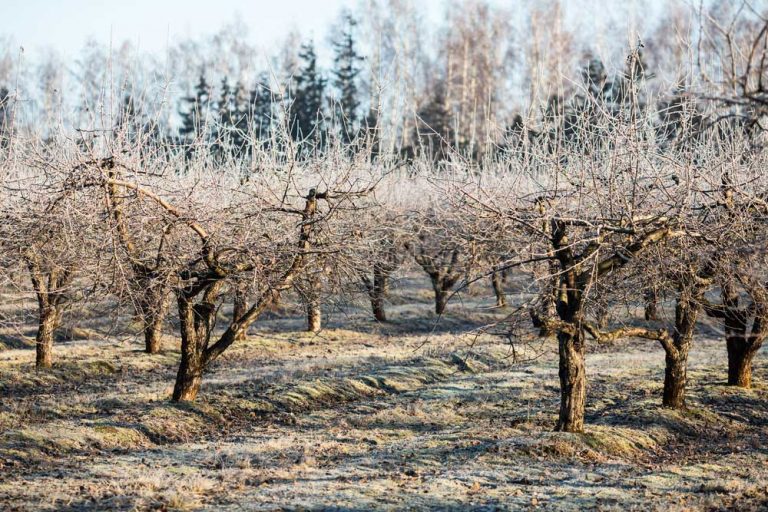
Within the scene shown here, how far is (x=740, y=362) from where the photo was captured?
15.1 meters

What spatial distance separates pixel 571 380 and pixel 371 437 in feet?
10.2

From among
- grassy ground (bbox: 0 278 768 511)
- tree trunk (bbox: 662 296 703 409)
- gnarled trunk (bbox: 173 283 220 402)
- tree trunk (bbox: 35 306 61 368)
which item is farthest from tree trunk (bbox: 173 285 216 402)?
tree trunk (bbox: 662 296 703 409)

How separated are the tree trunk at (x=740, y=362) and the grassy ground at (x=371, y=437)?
33cm

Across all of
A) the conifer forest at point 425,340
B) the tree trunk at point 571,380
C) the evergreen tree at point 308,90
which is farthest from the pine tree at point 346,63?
the tree trunk at point 571,380

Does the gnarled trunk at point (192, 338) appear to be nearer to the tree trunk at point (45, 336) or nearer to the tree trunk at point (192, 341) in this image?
the tree trunk at point (192, 341)

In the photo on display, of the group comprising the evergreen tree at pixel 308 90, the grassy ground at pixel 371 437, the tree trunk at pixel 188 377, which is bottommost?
the grassy ground at pixel 371 437

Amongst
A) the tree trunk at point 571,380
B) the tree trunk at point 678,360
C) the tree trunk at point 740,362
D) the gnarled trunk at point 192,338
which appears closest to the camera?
the tree trunk at point 571,380

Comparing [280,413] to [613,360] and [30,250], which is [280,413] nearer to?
[30,250]

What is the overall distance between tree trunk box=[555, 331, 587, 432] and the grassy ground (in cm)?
34

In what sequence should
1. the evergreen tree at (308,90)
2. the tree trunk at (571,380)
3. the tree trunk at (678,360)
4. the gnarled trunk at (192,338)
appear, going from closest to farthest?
the tree trunk at (571,380) → the gnarled trunk at (192,338) → the tree trunk at (678,360) → the evergreen tree at (308,90)

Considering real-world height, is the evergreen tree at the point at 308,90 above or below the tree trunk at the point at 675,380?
above

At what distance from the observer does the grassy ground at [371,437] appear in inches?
340

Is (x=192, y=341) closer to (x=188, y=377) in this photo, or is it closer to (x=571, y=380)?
(x=188, y=377)

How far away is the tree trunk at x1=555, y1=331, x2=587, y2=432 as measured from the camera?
10898 mm
